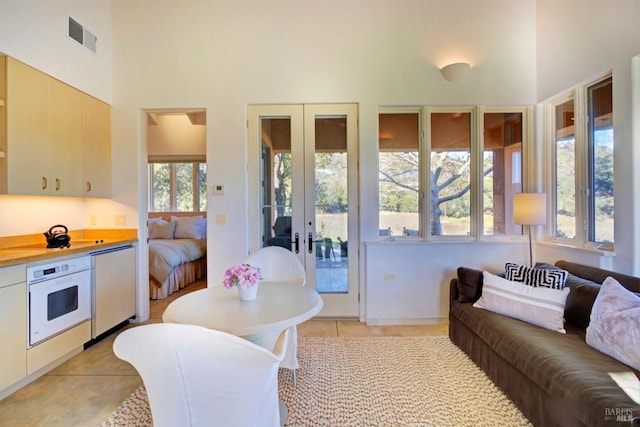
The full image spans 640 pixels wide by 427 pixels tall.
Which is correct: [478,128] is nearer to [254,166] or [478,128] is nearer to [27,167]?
[254,166]

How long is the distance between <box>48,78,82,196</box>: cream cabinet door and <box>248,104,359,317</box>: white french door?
1.65 m

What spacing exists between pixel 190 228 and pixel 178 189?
1392 mm

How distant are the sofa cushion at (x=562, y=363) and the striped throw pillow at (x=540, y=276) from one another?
→ 308 mm

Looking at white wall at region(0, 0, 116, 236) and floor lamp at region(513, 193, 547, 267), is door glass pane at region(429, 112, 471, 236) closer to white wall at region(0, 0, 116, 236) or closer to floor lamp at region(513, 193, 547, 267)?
floor lamp at region(513, 193, 547, 267)

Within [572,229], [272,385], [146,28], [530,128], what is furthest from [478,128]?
[146,28]

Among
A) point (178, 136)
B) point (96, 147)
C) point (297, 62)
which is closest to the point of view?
point (96, 147)

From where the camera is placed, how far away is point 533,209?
2.68 m

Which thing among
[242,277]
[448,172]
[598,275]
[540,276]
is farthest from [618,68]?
[242,277]

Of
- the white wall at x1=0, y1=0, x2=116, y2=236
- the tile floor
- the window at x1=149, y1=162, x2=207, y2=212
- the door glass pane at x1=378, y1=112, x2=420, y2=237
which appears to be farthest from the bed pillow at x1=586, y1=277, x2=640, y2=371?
the window at x1=149, y1=162, x2=207, y2=212

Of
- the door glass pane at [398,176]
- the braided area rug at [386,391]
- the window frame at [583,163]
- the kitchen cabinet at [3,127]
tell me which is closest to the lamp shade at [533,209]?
the window frame at [583,163]

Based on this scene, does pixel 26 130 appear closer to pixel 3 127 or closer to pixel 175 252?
pixel 3 127

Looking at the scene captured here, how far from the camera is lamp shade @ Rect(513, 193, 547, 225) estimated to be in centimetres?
267

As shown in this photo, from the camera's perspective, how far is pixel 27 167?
7.77 feet

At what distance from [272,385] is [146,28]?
3.84 metres
